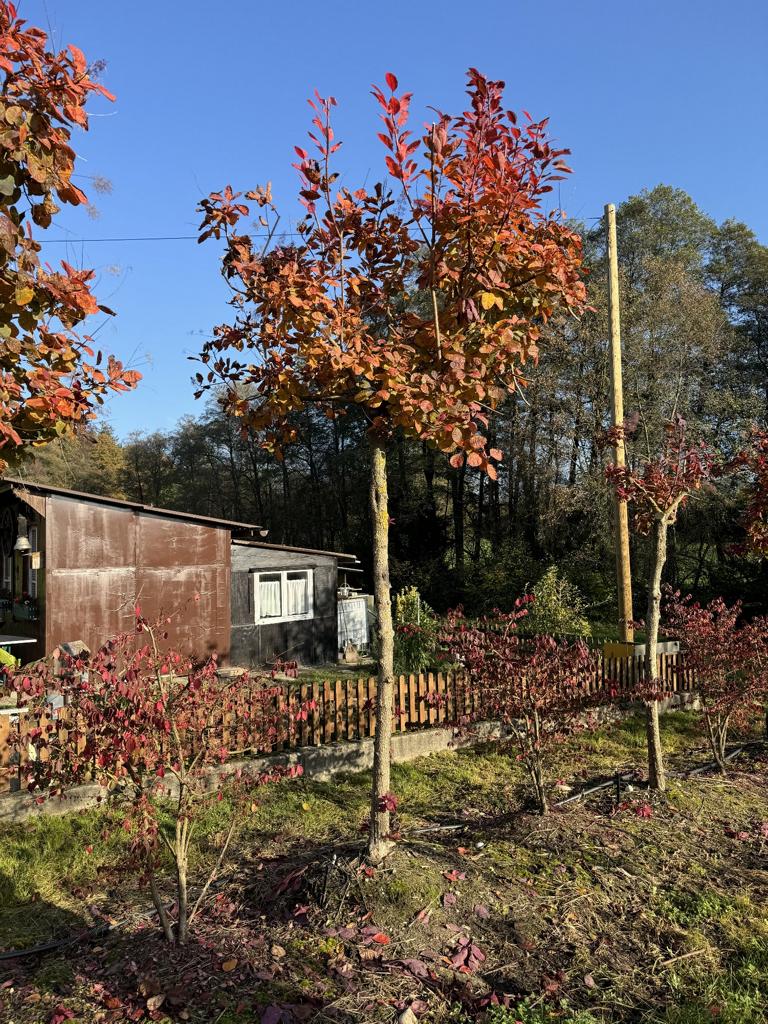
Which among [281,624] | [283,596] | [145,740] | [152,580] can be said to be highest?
[152,580]

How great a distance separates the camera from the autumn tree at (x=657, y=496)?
637cm

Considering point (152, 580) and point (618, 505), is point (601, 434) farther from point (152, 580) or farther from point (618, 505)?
point (152, 580)

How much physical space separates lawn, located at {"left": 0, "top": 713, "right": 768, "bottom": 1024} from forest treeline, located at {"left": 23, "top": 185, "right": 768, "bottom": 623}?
12.0 metres

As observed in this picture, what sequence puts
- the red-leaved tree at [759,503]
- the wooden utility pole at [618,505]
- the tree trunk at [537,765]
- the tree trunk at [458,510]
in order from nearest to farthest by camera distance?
the tree trunk at [537,765] < the red-leaved tree at [759,503] < the wooden utility pole at [618,505] < the tree trunk at [458,510]

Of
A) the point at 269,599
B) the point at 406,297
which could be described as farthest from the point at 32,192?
the point at 269,599

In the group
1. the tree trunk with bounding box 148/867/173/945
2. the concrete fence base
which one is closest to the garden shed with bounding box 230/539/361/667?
the concrete fence base

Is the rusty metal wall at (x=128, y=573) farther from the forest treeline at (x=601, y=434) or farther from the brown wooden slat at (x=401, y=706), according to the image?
the brown wooden slat at (x=401, y=706)

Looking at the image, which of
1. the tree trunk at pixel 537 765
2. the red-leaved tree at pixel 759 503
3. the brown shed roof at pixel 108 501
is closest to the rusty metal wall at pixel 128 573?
the brown shed roof at pixel 108 501

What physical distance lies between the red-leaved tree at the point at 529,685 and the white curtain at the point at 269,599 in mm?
10700

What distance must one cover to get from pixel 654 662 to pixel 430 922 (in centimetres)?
376

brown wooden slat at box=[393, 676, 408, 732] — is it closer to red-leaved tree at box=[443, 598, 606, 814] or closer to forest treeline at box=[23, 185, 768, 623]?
red-leaved tree at box=[443, 598, 606, 814]

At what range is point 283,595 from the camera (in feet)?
53.9

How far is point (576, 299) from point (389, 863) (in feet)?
12.8

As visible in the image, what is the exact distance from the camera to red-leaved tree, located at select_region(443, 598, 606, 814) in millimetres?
5617
